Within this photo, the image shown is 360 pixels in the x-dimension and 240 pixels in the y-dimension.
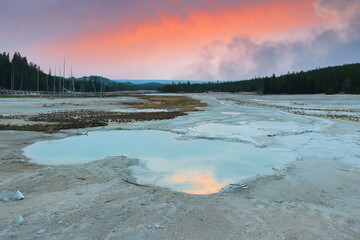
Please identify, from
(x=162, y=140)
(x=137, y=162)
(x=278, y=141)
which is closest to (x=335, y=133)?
(x=278, y=141)

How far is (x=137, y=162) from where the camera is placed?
31.7ft

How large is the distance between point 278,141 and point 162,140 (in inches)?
264

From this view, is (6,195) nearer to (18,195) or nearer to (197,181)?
(18,195)

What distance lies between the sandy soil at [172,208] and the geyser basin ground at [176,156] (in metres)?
0.85

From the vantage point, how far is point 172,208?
18.0 ft

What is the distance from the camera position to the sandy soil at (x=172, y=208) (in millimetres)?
4516

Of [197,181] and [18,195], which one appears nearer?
[18,195]

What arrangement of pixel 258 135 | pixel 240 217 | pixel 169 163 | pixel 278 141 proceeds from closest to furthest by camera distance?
pixel 240 217 → pixel 169 163 → pixel 278 141 → pixel 258 135

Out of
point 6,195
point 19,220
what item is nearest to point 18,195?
point 6,195

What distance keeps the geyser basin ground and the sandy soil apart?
85 cm

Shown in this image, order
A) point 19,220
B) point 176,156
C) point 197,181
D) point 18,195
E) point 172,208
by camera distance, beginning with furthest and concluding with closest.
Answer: point 176,156 < point 197,181 < point 18,195 < point 172,208 < point 19,220

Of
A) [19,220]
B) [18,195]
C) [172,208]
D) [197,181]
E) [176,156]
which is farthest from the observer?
[176,156]

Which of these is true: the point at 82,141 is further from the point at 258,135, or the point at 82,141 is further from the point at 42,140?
the point at 258,135

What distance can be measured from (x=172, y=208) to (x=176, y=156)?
514cm
